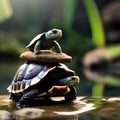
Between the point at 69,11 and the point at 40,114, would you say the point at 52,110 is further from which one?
the point at 69,11

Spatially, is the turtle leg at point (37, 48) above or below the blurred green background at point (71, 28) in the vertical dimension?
below

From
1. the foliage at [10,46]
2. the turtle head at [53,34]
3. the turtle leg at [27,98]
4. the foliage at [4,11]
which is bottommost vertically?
the turtle leg at [27,98]

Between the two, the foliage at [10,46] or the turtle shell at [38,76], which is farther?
the foliage at [10,46]

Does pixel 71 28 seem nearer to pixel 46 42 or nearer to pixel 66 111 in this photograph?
pixel 46 42

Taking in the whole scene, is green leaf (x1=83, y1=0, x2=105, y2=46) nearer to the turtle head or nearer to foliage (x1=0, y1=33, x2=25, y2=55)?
foliage (x1=0, y1=33, x2=25, y2=55)

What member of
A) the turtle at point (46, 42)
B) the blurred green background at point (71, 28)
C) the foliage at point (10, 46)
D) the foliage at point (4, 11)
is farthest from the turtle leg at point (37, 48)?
the foliage at point (10, 46)

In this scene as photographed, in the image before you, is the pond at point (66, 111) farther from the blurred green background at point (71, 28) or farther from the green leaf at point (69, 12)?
the green leaf at point (69, 12)

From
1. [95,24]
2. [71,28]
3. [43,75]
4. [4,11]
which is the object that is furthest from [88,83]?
[71,28]
